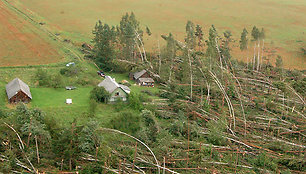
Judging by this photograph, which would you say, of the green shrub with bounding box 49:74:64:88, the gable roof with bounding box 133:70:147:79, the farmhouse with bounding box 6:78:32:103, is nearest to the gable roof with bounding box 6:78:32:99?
the farmhouse with bounding box 6:78:32:103

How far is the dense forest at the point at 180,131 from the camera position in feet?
56.3

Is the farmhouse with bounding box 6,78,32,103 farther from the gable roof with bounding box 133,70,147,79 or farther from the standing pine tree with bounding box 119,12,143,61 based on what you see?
the standing pine tree with bounding box 119,12,143,61

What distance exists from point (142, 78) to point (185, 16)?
30.8 meters

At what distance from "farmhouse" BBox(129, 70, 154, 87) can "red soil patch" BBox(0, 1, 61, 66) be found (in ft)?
33.1

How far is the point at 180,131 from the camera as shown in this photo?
2302cm

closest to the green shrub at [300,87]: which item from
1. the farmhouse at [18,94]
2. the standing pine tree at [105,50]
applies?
the standing pine tree at [105,50]

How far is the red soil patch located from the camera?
36531mm

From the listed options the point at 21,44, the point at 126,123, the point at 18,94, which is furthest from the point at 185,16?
the point at 18,94

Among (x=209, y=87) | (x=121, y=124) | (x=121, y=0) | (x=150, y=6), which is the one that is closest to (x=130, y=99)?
(x=121, y=124)

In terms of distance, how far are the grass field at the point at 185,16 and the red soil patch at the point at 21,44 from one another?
502 centimetres

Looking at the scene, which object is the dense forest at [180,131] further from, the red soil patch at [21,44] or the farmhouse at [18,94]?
the red soil patch at [21,44]

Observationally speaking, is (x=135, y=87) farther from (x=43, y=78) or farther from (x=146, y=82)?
(x=43, y=78)

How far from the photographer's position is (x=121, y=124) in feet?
75.6

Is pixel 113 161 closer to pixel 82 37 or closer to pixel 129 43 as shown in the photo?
pixel 129 43
